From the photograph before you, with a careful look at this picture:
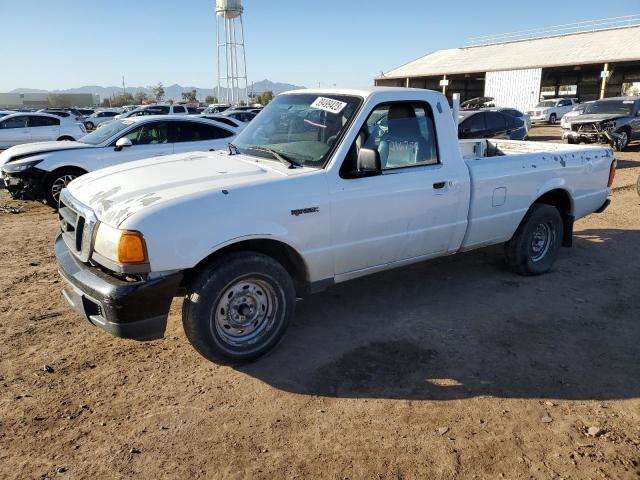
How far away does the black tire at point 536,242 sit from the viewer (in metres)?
5.48

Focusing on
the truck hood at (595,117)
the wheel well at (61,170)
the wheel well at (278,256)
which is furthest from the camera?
the truck hood at (595,117)

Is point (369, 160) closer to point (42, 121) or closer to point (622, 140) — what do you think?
point (622, 140)

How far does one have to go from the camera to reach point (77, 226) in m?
3.59

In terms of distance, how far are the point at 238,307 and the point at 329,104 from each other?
6.15ft

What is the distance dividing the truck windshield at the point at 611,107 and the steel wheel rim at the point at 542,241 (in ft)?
48.7

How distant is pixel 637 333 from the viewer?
14.3 feet

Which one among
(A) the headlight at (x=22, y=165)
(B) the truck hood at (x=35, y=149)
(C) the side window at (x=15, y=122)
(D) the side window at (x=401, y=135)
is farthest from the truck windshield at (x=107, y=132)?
(C) the side window at (x=15, y=122)

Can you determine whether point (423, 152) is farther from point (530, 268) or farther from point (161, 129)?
point (161, 129)

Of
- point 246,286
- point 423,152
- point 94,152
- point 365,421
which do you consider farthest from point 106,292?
point 94,152

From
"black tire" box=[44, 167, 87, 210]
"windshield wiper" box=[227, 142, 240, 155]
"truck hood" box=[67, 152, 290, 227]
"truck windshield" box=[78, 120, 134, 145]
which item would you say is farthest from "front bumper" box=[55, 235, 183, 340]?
"truck windshield" box=[78, 120, 134, 145]

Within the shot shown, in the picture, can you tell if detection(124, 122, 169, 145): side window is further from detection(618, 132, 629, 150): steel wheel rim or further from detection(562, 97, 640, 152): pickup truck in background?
detection(618, 132, 629, 150): steel wheel rim

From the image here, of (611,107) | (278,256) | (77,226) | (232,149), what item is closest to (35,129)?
(232,149)

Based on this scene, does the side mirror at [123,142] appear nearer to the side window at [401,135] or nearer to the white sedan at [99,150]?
the white sedan at [99,150]

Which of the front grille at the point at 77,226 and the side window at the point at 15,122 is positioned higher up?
the side window at the point at 15,122
